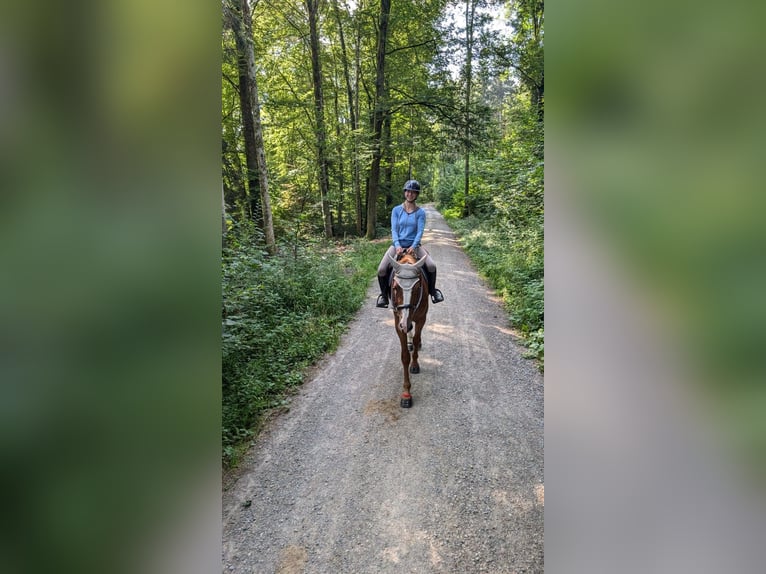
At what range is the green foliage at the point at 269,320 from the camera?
17.2 ft

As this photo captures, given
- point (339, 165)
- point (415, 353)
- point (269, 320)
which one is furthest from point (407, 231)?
point (339, 165)

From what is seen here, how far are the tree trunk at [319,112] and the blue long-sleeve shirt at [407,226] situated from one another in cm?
1111

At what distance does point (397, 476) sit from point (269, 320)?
4.33m

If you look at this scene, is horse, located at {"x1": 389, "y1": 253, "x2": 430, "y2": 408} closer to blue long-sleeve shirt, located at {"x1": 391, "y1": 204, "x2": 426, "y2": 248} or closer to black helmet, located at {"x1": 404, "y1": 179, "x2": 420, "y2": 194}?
blue long-sleeve shirt, located at {"x1": 391, "y1": 204, "x2": 426, "y2": 248}

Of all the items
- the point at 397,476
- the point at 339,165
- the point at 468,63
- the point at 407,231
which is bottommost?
the point at 397,476

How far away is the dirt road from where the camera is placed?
326cm

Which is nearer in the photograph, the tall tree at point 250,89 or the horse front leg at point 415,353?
the horse front leg at point 415,353

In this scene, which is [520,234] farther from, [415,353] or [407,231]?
[415,353]

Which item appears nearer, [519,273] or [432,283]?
[432,283]

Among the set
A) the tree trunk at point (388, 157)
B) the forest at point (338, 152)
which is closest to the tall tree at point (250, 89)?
the forest at point (338, 152)

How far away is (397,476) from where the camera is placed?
13.4 feet

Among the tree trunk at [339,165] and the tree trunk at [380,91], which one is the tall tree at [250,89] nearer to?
the tree trunk at [380,91]
